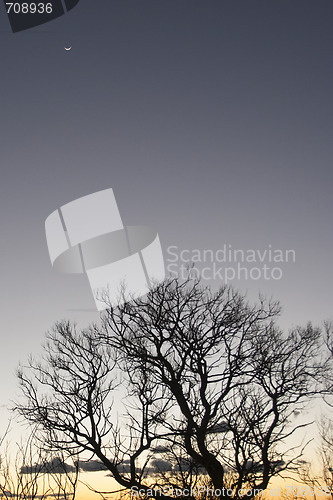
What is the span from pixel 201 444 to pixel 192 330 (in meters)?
3.32

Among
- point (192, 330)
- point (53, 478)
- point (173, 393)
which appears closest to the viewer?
point (53, 478)

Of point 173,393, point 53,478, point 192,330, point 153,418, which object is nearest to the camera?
point 53,478

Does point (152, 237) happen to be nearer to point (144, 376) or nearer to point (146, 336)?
point (146, 336)

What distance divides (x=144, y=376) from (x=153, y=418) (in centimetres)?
135

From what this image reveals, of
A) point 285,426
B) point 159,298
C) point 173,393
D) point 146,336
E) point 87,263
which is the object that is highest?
point 87,263

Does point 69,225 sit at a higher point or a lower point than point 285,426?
higher

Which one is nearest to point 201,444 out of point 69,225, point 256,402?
point 256,402

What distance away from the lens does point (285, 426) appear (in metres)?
13.8

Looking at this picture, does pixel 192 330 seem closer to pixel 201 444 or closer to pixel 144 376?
pixel 144 376

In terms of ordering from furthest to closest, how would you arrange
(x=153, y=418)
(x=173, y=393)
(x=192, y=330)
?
(x=192, y=330) → (x=173, y=393) → (x=153, y=418)

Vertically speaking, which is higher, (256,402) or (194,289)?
(194,289)

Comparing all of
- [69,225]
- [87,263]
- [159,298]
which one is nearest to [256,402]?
[159,298]

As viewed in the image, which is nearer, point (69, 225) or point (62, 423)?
point (69, 225)

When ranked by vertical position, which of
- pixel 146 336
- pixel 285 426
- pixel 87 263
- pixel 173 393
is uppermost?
pixel 87 263
